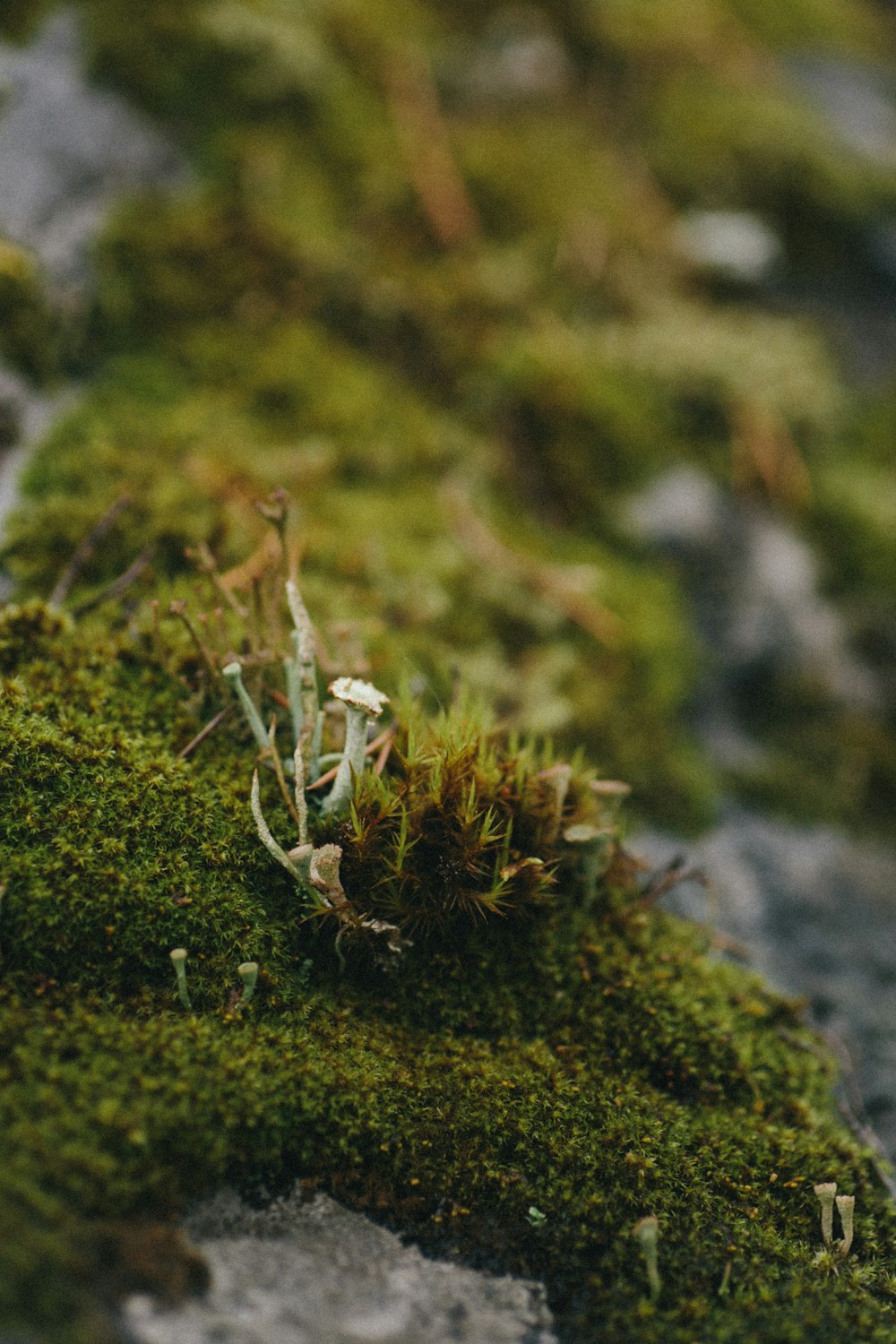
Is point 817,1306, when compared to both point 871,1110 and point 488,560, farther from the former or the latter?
point 488,560

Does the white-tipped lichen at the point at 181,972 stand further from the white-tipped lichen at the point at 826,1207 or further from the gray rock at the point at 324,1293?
the white-tipped lichen at the point at 826,1207

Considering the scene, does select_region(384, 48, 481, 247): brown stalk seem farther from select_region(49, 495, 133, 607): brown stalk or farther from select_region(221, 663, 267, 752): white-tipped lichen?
select_region(221, 663, 267, 752): white-tipped lichen

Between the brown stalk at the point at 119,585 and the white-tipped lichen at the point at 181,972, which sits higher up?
the brown stalk at the point at 119,585

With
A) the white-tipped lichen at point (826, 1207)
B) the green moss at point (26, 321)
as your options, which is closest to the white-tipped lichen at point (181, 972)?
the white-tipped lichen at point (826, 1207)

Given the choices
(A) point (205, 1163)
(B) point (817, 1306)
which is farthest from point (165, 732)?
(B) point (817, 1306)

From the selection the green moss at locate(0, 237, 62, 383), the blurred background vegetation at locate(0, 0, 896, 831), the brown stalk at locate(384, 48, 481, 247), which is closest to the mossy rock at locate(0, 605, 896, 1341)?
the blurred background vegetation at locate(0, 0, 896, 831)
